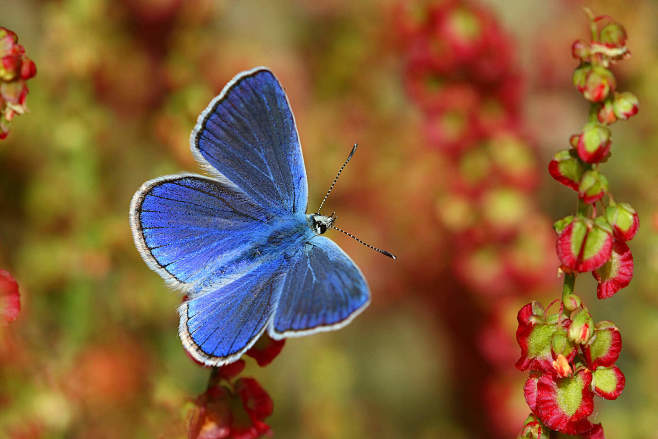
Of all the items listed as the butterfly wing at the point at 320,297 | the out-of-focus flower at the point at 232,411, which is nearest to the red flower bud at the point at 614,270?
the butterfly wing at the point at 320,297

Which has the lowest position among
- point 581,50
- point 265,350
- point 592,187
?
point 265,350

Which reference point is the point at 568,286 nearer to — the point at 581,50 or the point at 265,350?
the point at 581,50

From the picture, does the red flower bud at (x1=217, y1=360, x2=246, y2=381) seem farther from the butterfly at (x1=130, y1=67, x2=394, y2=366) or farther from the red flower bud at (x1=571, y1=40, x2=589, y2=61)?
the red flower bud at (x1=571, y1=40, x2=589, y2=61)

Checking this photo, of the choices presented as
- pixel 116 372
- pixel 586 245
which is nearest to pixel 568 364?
pixel 586 245

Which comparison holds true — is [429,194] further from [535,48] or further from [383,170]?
[535,48]

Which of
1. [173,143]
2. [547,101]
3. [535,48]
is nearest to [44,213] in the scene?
[173,143]

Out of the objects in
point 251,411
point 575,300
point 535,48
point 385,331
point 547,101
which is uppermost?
point 535,48
